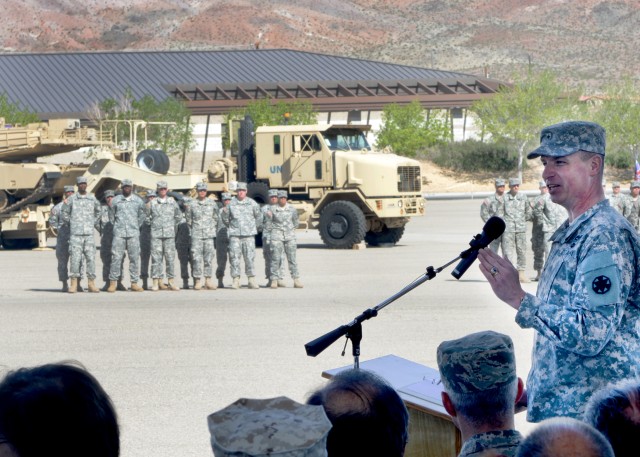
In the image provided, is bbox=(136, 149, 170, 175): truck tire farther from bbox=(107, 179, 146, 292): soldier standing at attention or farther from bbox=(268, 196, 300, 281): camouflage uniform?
bbox=(268, 196, 300, 281): camouflage uniform

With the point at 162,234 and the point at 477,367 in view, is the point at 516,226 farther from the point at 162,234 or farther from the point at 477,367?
the point at 477,367

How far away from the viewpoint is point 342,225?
75.2 feet

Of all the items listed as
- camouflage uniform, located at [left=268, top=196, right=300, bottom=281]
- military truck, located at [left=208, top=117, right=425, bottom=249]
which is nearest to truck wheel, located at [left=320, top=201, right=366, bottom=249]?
military truck, located at [left=208, top=117, right=425, bottom=249]

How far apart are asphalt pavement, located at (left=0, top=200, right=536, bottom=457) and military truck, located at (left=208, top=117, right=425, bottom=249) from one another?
11.0 feet

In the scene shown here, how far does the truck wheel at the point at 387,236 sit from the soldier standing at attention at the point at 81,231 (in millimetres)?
7792

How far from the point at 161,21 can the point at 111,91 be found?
10481cm

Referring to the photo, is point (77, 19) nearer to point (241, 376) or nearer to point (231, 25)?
point (231, 25)

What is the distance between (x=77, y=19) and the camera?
6452 inches

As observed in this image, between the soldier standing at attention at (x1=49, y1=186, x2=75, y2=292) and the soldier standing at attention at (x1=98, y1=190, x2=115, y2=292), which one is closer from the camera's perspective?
the soldier standing at attention at (x1=49, y1=186, x2=75, y2=292)

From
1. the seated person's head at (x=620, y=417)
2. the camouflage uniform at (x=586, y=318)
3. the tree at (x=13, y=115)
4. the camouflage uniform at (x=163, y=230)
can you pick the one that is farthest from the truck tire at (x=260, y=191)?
the tree at (x=13, y=115)

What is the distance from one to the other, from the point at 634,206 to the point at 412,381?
1713cm

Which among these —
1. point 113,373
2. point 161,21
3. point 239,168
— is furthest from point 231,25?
point 113,373

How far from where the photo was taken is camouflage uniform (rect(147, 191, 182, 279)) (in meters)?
17.0

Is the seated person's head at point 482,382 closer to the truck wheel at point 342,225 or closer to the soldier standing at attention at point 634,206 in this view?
the soldier standing at attention at point 634,206
